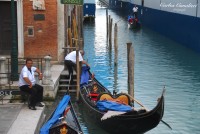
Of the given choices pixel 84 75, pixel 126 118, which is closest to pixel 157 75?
pixel 84 75

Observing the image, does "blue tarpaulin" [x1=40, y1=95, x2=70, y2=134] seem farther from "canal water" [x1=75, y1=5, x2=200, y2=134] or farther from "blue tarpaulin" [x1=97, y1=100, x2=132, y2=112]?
"canal water" [x1=75, y1=5, x2=200, y2=134]

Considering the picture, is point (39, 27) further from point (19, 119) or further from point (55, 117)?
point (55, 117)

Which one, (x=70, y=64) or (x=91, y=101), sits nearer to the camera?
(x=91, y=101)

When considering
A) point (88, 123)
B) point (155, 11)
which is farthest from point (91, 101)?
point (155, 11)

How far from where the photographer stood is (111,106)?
10.1 meters

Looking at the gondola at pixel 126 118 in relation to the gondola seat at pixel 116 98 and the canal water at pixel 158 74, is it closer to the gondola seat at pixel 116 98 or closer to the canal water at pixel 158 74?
the gondola seat at pixel 116 98

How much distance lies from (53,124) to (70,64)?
552 cm

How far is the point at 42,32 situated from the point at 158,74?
230 inches

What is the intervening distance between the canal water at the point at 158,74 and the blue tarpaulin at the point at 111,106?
34.2 inches

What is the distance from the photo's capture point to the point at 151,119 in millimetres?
9773

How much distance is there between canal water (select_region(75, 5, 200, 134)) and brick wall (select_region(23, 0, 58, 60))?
2672mm

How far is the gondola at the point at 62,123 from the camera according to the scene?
8180mm

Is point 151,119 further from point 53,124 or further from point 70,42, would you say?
point 70,42

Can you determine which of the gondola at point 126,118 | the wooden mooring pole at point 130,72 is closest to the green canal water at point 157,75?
the gondola at point 126,118
